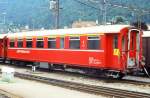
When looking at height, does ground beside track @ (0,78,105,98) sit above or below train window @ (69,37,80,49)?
below

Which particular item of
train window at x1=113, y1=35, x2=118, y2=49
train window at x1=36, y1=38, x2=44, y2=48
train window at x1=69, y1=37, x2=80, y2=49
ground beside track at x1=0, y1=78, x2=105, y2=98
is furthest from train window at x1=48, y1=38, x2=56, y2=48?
ground beside track at x1=0, y1=78, x2=105, y2=98

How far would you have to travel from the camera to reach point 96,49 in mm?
24547

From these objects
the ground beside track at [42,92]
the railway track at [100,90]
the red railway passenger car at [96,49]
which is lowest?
the ground beside track at [42,92]

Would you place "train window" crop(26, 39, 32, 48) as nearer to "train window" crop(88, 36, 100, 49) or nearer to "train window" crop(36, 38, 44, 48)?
"train window" crop(36, 38, 44, 48)

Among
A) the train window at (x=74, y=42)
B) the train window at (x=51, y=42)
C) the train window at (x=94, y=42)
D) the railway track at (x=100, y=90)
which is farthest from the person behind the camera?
the train window at (x=51, y=42)

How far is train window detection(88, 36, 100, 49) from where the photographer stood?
24.5 m

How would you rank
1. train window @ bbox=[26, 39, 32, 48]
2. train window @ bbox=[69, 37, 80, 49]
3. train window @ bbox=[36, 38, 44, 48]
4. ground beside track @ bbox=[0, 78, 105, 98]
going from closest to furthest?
ground beside track @ bbox=[0, 78, 105, 98], train window @ bbox=[69, 37, 80, 49], train window @ bbox=[36, 38, 44, 48], train window @ bbox=[26, 39, 32, 48]

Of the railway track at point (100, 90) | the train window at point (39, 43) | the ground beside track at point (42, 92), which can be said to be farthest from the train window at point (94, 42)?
the train window at point (39, 43)

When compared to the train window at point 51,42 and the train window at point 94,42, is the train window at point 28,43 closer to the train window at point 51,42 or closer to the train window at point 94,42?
the train window at point 51,42

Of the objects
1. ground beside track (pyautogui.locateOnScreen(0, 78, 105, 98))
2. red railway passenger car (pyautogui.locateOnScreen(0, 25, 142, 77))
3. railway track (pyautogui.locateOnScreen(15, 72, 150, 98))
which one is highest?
red railway passenger car (pyautogui.locateOnScreen(0, 25, 142, 77))

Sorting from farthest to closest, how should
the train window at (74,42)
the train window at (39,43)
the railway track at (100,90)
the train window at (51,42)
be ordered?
the train window at (39,43)
the train window at (51,42)
the train window at (74,42)
the railway track at (100,90)

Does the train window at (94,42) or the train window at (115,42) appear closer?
the train window at (115,42)

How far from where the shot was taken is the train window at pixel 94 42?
24484 millimetres

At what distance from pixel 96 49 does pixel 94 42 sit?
0.48 meters
